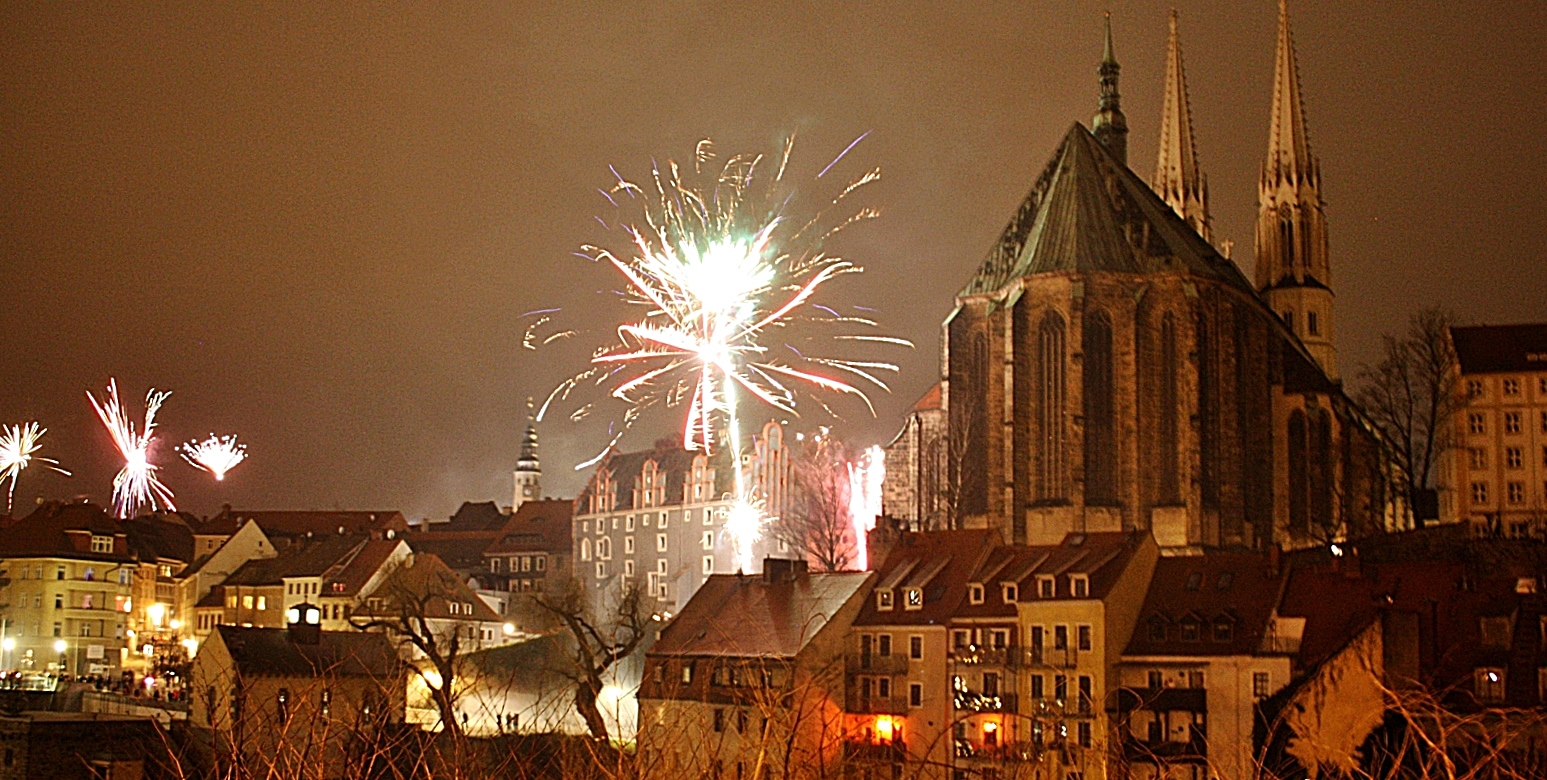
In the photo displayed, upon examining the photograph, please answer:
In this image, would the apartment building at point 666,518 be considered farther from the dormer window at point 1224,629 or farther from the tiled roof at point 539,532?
the dormer window at point 1224,629

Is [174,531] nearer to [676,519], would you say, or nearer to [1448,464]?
[676,519]

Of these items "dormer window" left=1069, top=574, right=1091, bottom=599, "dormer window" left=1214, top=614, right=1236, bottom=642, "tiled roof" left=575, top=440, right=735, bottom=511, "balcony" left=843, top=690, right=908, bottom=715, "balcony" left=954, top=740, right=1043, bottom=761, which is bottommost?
"balcony" left=954, top=740, right=1043, bottom=761

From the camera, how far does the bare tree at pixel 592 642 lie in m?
55.0

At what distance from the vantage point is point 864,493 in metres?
91.6

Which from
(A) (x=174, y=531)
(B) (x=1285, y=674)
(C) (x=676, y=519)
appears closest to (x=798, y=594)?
(B) (x=1285, y=674)

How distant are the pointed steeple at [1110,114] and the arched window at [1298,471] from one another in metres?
28.3

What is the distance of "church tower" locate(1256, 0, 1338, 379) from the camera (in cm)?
10956

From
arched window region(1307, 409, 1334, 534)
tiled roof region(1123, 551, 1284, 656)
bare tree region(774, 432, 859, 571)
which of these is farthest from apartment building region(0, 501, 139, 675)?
tiled roof region(1123, 551, 1284, 656)

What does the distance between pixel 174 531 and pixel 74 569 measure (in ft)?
52.2

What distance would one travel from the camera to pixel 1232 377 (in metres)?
79.8

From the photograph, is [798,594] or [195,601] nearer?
[798,594]

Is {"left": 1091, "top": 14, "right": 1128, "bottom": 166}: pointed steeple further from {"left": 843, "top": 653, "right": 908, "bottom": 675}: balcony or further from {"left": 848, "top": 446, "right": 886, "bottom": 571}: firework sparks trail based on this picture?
{"left": 843, "top": 653, "right": 908, "bottom": 675}: balcony

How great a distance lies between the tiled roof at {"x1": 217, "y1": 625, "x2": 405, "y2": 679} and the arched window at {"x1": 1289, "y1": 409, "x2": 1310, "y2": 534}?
39078 millimetres

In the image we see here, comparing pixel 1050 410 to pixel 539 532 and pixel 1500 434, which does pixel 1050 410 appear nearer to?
pixel 1500 434
